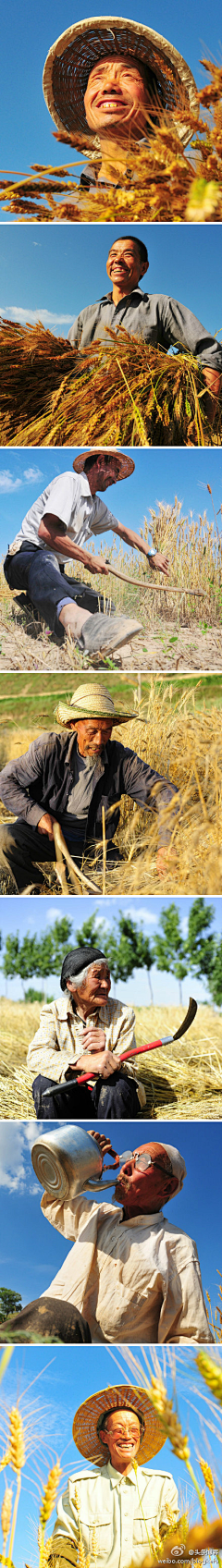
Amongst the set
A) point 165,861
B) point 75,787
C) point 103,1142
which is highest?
point 75,787

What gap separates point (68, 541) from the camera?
5.02 meters

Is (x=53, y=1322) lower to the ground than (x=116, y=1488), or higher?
higher

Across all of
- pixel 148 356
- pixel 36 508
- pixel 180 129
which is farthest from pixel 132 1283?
pixel 180 129

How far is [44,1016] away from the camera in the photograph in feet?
15.4

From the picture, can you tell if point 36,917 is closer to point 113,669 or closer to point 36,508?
point 113,669

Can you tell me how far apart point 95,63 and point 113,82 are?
0.63 feet

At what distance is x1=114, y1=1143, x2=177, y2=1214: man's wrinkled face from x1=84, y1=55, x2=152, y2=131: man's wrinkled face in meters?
4.78

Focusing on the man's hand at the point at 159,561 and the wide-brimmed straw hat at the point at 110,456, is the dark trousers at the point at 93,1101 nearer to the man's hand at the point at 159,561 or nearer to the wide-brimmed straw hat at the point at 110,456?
the man's hand at the point at 159,561

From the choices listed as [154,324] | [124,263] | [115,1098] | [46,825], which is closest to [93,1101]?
[115,1098]

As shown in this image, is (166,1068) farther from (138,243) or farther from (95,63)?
(95,63)

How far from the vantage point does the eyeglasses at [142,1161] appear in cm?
448

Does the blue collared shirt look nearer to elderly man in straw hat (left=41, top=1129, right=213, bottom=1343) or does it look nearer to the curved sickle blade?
the curved sickle blade

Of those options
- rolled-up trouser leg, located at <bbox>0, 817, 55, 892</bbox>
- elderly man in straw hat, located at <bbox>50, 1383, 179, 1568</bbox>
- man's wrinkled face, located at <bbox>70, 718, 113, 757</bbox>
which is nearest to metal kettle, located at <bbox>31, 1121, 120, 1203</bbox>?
elderly man in straw hat, located at <bbox>50, 1383, 179, 1568</bbox>

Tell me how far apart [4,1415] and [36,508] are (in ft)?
12.7
